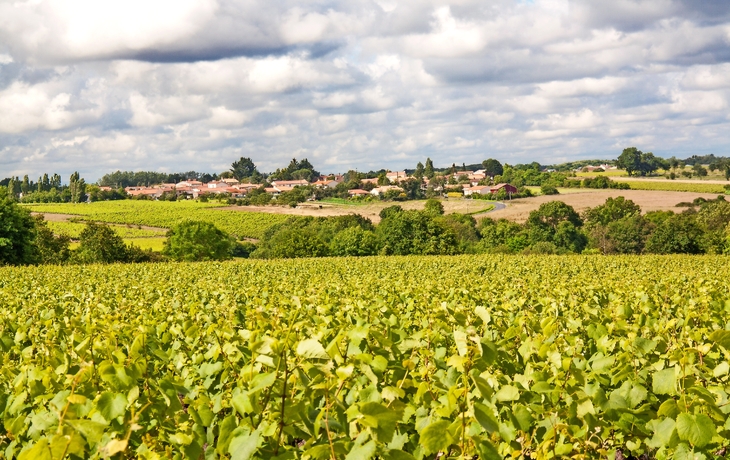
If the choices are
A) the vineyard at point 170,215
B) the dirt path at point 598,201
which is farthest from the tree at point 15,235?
the dirt path at point 598,201

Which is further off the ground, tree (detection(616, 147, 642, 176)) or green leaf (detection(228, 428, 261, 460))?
tree (detection(616, 147, 642, 176))

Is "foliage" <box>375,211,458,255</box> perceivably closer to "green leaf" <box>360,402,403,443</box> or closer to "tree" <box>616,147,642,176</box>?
"green leaf" <box>360,402,403,443</box>

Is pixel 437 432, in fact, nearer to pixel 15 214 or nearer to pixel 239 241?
pixel 15 214

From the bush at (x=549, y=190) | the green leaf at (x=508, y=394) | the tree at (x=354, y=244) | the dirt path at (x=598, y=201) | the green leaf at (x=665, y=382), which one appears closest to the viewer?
the green leaf at (x=508, y=394)

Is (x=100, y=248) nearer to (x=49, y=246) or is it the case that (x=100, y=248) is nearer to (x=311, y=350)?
(x=49, y=246)

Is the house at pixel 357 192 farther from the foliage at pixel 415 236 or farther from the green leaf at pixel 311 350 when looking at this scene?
the green leaf at pixel 311 350

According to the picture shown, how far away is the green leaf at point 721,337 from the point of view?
369cm

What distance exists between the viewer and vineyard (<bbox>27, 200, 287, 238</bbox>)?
11038 cm

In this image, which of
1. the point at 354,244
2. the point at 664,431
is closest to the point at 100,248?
the point at 354,244

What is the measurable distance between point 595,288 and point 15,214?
55.5 meters

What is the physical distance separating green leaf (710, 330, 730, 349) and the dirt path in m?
104

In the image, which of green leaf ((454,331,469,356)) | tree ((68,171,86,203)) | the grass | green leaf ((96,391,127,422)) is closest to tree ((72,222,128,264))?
the grass

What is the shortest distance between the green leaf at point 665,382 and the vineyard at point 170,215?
101 meters

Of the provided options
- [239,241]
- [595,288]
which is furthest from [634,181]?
[595,288]
